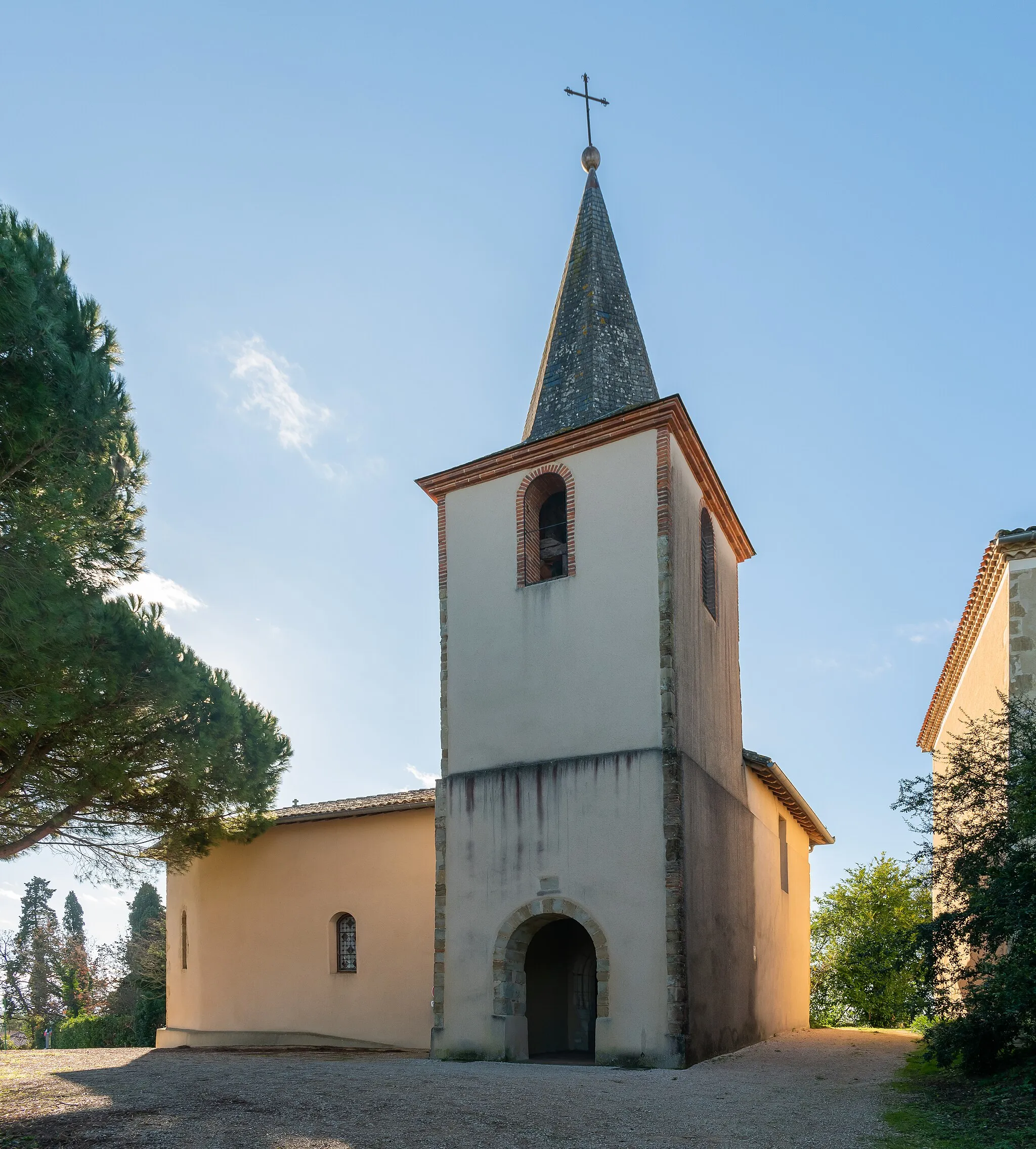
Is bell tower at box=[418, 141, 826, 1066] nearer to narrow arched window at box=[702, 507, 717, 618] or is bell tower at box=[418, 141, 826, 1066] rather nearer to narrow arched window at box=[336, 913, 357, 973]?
narrow arched window at box=[702, 507, 717, 618]

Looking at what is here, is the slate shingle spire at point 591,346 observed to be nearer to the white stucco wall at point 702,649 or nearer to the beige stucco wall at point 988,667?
the white stucco wall at point 702,649

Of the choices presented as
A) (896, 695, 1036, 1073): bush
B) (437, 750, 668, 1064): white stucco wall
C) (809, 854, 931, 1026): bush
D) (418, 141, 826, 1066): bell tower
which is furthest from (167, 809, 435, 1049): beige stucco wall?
(809, 854, 931, 1026): bush

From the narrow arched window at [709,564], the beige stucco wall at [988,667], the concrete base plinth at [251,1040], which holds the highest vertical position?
the narrow arched window at [709,564]

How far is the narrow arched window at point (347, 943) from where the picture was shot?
56.9 ft

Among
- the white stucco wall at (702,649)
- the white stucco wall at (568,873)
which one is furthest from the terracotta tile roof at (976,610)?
the white stucco wall at (568,873)

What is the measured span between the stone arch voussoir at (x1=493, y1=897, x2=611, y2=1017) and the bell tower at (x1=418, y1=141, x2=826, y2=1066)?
0.10 ft

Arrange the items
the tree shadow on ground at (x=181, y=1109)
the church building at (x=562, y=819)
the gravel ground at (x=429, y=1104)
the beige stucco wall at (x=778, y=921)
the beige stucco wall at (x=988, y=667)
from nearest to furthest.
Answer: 1. the tree shadow on ground at (x=181, y=1109)
2. the gravel ground at (x=429, y=1104)
3. the church building at (x=562, y=819)
4. the beige stucco wall at (x=988, y=667)
5. the beige stucco wall at (x=778, y=921)

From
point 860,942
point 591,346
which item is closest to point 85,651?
point 591,346

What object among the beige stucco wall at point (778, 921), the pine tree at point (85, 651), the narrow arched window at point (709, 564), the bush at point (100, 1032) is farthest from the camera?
the bush at point (100, 1032)

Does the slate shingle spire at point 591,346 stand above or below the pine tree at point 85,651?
above

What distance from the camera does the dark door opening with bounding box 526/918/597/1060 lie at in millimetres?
15289

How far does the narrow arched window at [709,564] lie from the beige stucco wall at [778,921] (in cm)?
372

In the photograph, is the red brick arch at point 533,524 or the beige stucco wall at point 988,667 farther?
the red brick arch at point 533,524

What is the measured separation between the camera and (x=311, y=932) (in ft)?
58.1
